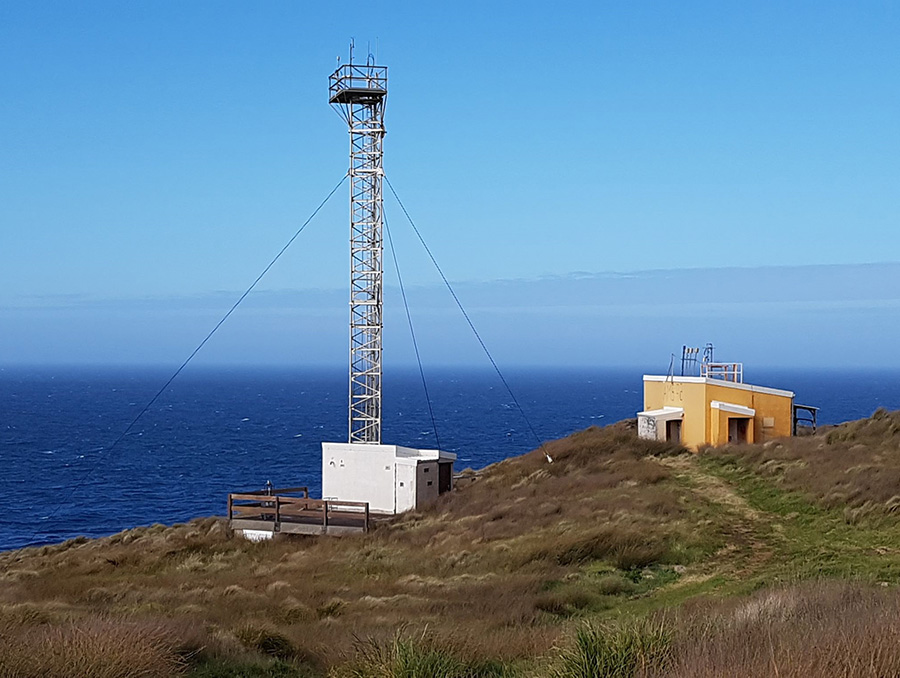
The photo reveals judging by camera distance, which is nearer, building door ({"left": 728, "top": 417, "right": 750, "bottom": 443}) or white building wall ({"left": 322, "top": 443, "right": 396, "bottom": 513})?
white building wall ({"left": 322, "top": 443, "right": 396, "bottom": 513})

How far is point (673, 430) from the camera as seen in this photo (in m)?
32.0

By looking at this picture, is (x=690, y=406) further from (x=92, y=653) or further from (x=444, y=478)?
→ (x=92, y=653)

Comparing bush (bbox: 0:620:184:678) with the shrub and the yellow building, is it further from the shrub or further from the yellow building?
the yellow building

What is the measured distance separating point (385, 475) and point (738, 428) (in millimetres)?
12987

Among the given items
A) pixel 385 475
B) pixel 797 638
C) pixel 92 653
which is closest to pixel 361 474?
pixel 385 475

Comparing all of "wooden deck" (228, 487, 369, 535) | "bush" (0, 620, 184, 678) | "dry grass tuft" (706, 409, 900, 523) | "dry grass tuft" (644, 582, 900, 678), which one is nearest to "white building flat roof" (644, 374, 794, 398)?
"dry grass tuft" (706, 409, 900, 523)

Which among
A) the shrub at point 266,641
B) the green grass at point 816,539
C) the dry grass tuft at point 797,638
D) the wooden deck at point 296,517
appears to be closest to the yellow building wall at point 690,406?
the green grass at point 816,539

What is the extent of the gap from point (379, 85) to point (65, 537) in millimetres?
23461

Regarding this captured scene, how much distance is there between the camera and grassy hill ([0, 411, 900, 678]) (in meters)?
7.09

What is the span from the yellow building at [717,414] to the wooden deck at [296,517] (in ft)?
39.0

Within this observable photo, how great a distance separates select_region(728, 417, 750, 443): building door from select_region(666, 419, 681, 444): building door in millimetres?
1653

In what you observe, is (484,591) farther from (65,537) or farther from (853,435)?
(65,537)

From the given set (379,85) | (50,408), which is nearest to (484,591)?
(379,85)

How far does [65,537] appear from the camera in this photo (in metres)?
39.5
